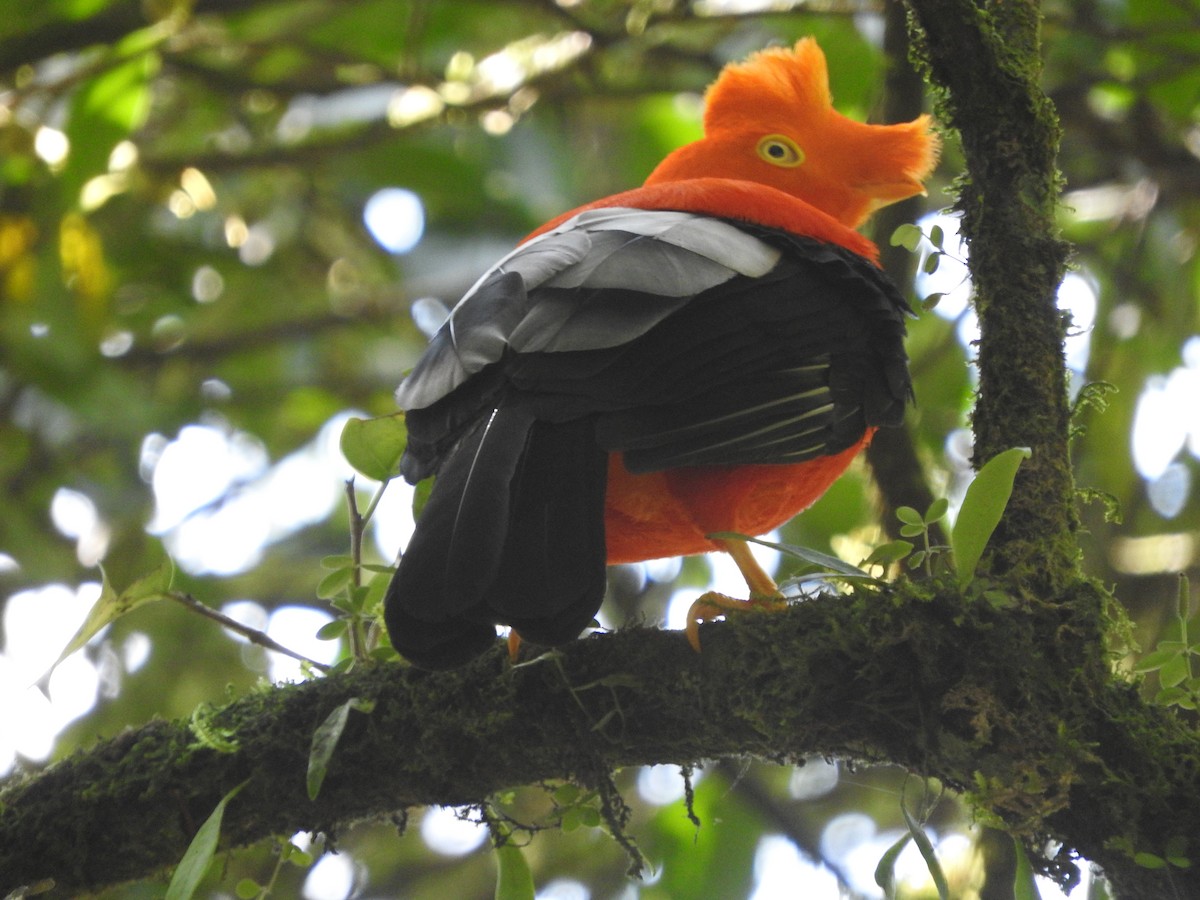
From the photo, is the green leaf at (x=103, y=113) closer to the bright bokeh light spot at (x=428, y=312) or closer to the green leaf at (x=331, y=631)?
the bright bokeh light spot at (x=428, y=312)

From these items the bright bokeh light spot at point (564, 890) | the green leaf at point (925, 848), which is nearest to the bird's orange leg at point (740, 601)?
the green leaf at point (925, 848)

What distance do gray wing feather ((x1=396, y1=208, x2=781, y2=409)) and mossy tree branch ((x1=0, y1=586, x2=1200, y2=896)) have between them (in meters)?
0.61

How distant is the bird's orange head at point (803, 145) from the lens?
13.5 feet

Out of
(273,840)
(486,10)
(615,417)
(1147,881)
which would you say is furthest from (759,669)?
(486,10)

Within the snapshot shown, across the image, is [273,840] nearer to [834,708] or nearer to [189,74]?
[834,708]

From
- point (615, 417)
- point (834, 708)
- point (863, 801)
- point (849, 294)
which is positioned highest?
point (615, 417)

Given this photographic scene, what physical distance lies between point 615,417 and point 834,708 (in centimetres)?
69

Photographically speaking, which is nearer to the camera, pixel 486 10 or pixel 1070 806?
pixel 1070 806

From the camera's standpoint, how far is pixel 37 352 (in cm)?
540

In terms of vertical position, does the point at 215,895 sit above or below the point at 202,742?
below

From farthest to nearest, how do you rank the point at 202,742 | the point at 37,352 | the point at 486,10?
the point at 486,10
the point at 37,352
the point at 202,742

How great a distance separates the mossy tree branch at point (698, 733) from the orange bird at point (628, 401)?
276 millimetres

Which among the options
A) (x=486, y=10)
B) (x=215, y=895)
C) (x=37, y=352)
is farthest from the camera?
(x=486, y=10)

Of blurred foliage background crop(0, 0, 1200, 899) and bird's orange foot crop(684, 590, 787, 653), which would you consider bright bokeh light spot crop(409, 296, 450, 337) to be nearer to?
blurred foliage background crop(0, 0, 1200, 899)
